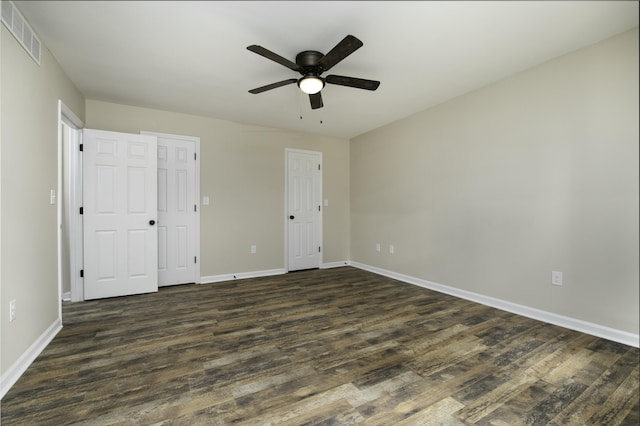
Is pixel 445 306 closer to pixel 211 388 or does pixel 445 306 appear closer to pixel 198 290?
pixel 211 388

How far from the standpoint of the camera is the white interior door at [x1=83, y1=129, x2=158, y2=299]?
3322 millimetres

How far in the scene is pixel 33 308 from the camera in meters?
2.09

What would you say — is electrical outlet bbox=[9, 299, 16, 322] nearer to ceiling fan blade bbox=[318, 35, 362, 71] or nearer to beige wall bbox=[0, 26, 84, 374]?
beige wall bbox=[0, 26, 84, 374]

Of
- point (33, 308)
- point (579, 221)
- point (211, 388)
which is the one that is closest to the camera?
point (211, 388)

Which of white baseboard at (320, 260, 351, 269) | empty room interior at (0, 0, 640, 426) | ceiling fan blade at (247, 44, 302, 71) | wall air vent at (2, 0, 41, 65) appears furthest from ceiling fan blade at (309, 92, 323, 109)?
white baseboard at (320, 260, 351, 269)

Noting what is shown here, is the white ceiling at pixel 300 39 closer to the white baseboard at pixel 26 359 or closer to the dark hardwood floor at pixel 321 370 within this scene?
the dark hardwood floor at pixel 321 370

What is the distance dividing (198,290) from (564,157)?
14.1ft

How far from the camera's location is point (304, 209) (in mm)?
5020

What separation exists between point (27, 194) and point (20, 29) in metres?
1.12

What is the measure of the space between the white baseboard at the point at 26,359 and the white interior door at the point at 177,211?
151cm

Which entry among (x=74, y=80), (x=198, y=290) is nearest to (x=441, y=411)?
(x=198, y=290)

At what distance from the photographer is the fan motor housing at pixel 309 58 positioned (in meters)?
2.34

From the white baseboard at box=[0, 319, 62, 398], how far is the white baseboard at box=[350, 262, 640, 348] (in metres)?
3.95

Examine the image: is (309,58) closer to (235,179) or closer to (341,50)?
(341,50)
